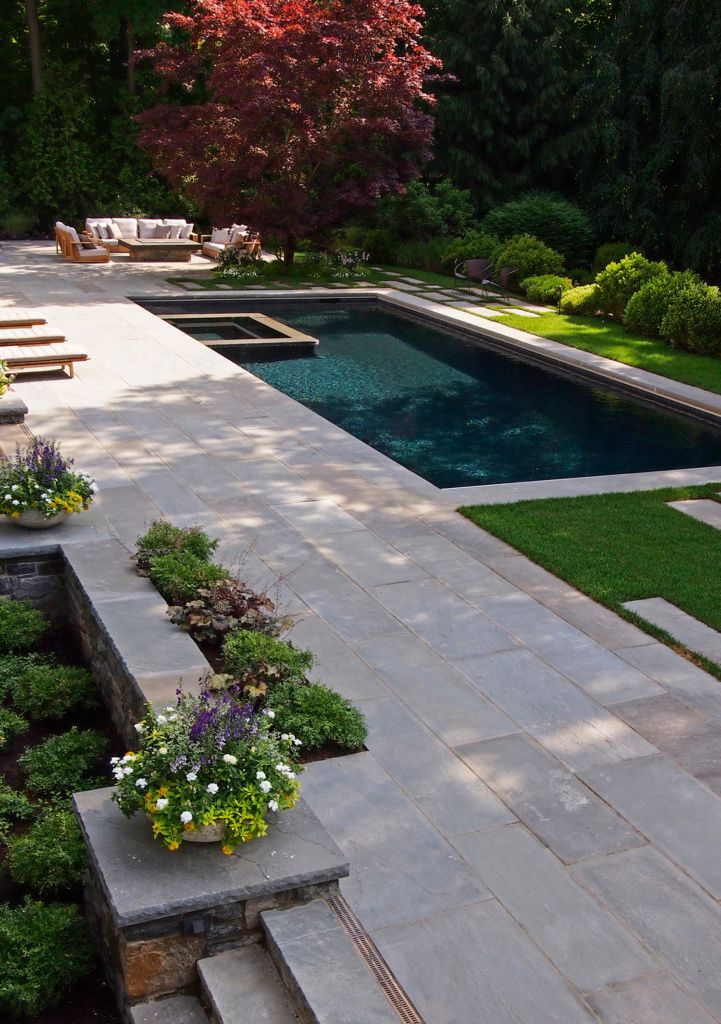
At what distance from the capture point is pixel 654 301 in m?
15.3

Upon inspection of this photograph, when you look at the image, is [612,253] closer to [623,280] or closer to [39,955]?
[623,280]

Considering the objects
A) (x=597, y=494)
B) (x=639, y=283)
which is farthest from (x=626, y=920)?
(x=639, y=283)

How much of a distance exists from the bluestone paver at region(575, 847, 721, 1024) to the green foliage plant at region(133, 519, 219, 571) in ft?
10.4

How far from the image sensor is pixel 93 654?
5801 millimetres

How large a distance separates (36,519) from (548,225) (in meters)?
17.0

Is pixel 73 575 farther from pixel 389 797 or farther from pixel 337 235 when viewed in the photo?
pixel 337 235

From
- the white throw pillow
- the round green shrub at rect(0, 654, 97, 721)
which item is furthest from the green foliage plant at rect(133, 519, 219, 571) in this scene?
the white throw pillow

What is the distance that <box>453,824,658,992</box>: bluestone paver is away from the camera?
367cm

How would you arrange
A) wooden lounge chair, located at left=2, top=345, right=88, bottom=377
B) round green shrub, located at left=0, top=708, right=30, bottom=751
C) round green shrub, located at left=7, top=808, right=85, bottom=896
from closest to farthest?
round green shrub, located at left=7, top=808, right=85, bottom=896 < round green shrub, located at left=0, top=708, right=30, bottom=751 < wooden lounge chair, located at left=2, top=345, right=88, bottom=377

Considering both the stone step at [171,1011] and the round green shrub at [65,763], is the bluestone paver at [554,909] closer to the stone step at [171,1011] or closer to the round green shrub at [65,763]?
the stone step at [171,1011]

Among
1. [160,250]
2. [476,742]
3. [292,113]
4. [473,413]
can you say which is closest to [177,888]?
[476,742]

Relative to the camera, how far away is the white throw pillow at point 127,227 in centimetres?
2306

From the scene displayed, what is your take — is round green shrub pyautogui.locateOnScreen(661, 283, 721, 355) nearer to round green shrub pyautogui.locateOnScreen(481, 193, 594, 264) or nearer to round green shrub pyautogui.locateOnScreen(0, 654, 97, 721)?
round green shrub pyautogui.locateOnScreen(481, 193, 594, 264)

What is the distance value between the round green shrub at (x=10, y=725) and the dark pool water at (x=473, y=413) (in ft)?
16.8
